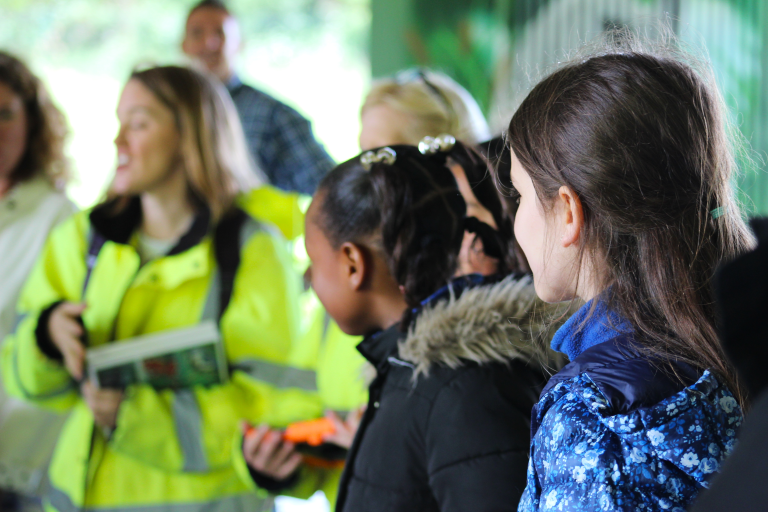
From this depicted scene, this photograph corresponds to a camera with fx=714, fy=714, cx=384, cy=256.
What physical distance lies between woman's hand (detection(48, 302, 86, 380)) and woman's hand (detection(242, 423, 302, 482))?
461 millimetres

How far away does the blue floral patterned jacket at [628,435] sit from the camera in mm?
598

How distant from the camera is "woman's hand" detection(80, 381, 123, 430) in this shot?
1632 millimetres

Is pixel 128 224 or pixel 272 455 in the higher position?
pixel 128 224

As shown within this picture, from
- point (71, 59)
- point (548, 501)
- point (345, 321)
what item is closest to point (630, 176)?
point (548, 501)

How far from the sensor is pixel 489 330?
96cm

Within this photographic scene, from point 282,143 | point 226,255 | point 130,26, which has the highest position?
point 130,26

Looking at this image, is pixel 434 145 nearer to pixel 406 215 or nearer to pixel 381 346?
pixel 406 215

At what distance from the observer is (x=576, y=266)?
0.74m

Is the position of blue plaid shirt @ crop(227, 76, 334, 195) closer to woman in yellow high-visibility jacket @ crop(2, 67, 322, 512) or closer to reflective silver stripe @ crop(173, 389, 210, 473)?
woman in yellow high-visibility jacket @ crop(2, 67, 322, 512)

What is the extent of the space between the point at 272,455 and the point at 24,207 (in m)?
1.28

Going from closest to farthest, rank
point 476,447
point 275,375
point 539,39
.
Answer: point 476,447 → point 275,375 → point 539,39

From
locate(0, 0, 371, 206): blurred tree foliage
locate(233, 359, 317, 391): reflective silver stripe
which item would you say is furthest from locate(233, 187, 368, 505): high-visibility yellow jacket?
locate(0, 0, 371, 206): blurred tree foliage

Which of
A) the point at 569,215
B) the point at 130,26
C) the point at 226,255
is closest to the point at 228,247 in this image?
the point at 226,255

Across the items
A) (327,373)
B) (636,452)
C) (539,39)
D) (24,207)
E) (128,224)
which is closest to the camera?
(636,452)
